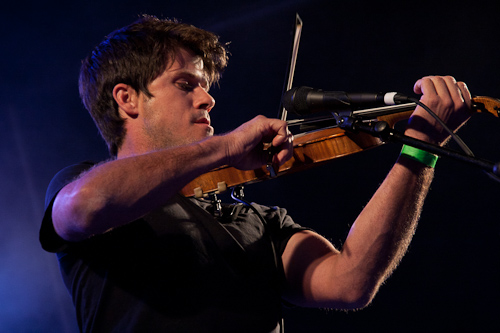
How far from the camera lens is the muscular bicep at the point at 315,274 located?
1.53 metres

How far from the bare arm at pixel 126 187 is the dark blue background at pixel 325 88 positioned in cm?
208

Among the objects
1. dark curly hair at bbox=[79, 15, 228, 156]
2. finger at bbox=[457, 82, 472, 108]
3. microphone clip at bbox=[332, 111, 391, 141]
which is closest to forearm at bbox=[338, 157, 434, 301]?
finger at bbox=[457, 82, 472, 108]

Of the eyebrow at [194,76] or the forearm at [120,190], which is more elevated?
the eyebrow at [194,76]

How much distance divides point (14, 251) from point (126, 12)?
195 cm

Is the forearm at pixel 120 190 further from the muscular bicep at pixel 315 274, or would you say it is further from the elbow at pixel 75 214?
the muscular bicep at pixel 315 274

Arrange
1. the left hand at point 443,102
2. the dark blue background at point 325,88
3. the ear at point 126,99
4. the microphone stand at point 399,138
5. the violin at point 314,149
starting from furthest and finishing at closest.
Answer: the dark blue background at point 325,88 < the ear at point 126,99 < the violin at point 314,149 < the left hand at point 443,102 < the microphone stand at point 399,138

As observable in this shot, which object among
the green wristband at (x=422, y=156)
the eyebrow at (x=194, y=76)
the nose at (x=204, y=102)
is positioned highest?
the eyebrow at (x=194, y=76)

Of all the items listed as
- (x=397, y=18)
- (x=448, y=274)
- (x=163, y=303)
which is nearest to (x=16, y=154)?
(x=163, y=303)

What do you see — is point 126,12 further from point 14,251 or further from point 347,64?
point 14,251

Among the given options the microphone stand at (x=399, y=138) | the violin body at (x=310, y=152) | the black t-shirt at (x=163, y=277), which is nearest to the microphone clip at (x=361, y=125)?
the microphone stand at (x=399, y=138)

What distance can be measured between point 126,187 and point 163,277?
1.21 ft

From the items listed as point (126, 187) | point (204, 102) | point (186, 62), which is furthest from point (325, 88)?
point (126, 187)

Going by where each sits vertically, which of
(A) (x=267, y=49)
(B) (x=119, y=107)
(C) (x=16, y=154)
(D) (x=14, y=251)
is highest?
(A) (x=267, y=49)

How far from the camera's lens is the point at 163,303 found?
1.26 m
